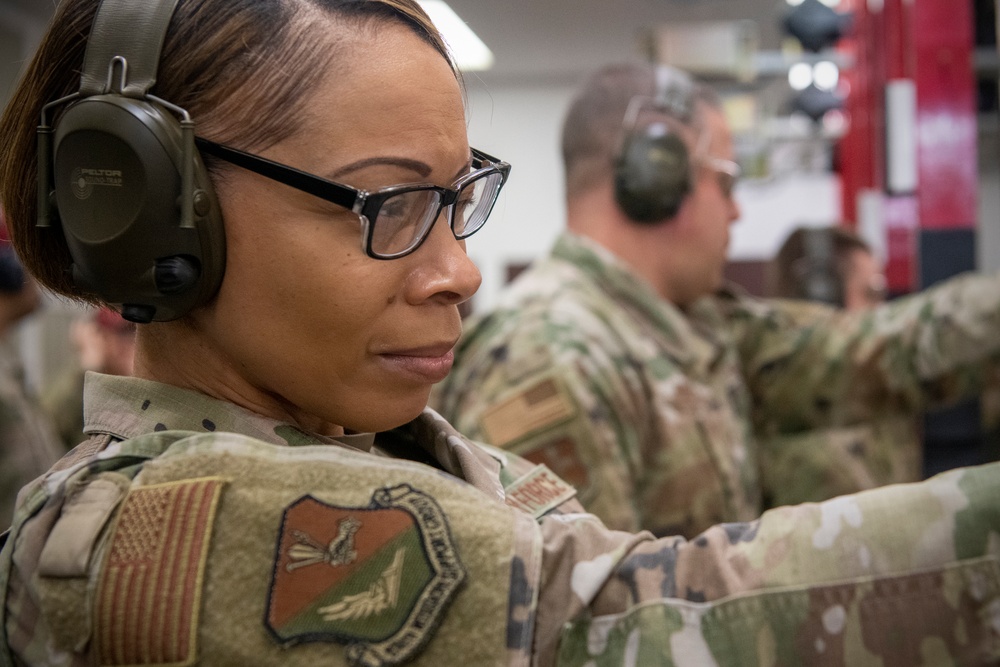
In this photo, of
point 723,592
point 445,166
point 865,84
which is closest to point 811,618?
point 723,592

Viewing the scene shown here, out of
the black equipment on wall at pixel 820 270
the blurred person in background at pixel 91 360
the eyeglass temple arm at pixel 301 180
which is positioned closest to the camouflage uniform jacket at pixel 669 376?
the eyeglass temple arm at pixel 301 180

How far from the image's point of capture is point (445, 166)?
33.9 inches

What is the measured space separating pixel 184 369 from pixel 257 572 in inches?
9.9

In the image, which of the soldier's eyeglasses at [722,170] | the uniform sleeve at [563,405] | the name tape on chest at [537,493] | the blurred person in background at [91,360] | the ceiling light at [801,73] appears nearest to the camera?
the name tape on chest at [537,493]

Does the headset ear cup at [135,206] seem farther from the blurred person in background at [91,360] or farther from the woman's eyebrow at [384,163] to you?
the blurred person in background at [91,360]

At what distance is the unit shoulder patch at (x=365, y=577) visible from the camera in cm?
68

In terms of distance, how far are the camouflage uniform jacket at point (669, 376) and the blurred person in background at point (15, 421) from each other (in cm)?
156

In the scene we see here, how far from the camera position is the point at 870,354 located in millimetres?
2443

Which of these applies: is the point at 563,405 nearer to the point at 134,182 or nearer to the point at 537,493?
the point at 537,493

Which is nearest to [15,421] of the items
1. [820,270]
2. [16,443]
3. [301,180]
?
[16,443]

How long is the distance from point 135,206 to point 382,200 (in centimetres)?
19

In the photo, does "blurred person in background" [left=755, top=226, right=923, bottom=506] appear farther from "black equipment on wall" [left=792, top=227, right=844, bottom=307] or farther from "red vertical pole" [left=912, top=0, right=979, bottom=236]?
"black equipment on wall" [left=792, top=227, right=844, bottom=307]

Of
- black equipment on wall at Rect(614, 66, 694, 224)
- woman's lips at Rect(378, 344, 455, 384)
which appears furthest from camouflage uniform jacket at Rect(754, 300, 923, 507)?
woman's lips at Rect(378, 344, 455, 384)

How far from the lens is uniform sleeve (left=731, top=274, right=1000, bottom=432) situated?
6.98 feet
